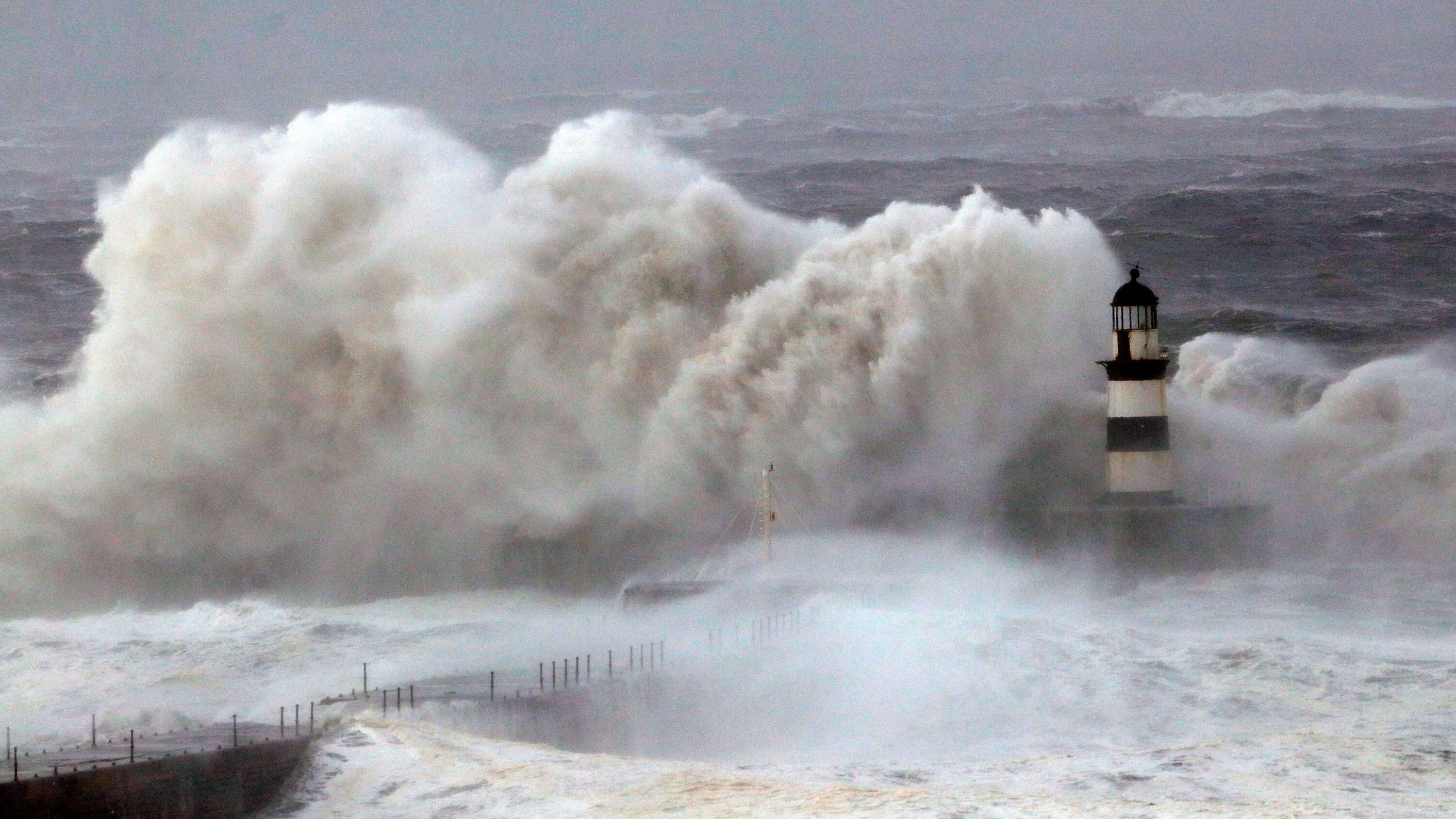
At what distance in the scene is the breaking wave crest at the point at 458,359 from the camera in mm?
36312

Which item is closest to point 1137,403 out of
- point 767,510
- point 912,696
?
point 767,510

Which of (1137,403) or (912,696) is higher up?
(1137,403)

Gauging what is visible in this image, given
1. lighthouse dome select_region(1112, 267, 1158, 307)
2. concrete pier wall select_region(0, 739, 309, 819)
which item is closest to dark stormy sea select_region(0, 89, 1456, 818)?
lighthouse dome select_region(1112, 267, 1158, 307)

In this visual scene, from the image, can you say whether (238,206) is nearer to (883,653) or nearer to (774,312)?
(774,312)

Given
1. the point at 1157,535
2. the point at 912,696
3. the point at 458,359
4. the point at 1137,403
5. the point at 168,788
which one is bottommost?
the point at 912,696

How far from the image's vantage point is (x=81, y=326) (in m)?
53.7

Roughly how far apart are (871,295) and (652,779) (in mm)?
15074

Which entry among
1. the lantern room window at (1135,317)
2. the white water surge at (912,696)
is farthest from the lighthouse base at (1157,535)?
the lantern room window at (1135,317)

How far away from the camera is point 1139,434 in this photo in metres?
33.0

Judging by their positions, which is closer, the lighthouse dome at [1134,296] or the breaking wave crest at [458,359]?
the lighthouse dome at [1134,296]

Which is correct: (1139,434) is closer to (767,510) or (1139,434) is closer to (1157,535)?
(1157,535)

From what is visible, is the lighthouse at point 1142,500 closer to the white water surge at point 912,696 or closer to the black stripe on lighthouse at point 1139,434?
the black stripe on lighthouse at point 1139,434

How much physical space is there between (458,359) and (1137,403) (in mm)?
11126

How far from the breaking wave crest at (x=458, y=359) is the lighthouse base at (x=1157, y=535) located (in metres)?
3.47
